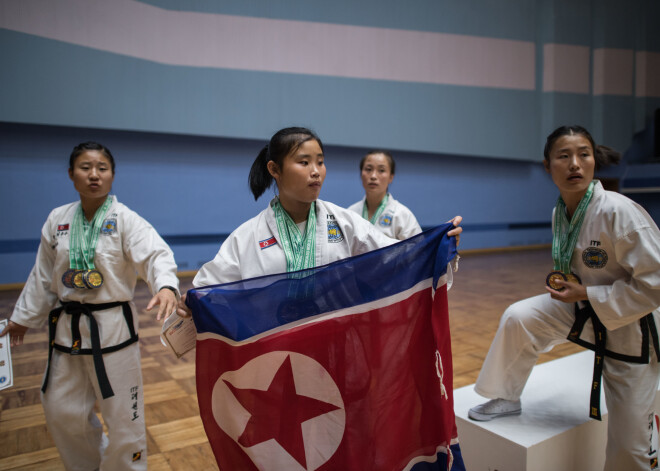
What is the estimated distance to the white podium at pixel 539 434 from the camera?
2.02 meters

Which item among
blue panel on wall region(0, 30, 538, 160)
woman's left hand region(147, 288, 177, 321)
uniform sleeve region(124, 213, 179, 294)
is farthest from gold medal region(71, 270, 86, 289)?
blue panel on wall region(0, 30, 538, 160)

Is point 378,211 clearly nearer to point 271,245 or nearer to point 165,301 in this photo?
point 271,245

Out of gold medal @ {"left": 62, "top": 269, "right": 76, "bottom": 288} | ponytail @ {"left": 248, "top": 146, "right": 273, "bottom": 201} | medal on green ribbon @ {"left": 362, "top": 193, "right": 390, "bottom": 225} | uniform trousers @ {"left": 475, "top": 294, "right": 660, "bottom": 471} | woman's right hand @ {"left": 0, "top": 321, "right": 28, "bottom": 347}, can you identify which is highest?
ponytail @ {"left": 248, "top": 146, "right": 273, "bottom": 201}

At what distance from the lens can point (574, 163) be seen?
6.84 feet

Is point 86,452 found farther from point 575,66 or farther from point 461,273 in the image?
point 575,66

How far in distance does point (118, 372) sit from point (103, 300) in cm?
31

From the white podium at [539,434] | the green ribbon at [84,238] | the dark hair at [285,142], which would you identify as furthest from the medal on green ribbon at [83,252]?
the white podium at [539,434]

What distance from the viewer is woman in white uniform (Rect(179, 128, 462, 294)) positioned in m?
1.75

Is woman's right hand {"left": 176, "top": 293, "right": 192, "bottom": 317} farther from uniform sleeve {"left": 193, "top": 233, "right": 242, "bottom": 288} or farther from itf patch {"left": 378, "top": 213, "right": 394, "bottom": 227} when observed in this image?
itf patch {"left": 378, "top": 213, "right": 394, "bottom": 227}

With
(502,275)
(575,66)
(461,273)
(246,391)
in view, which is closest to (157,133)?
(461,273)

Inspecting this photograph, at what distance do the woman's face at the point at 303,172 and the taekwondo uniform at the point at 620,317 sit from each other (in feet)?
3.67

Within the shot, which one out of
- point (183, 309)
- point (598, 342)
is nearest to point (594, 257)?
point (598, 342)

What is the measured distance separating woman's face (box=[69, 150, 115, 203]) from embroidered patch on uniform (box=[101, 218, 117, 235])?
12cm

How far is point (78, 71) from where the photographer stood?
611cm
